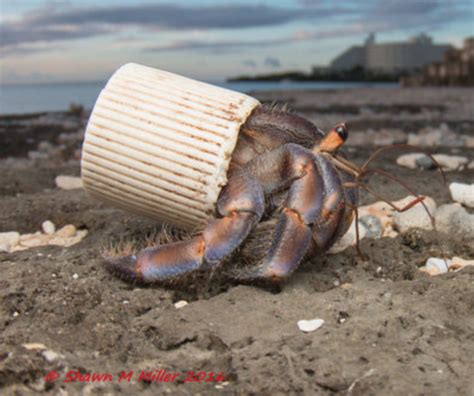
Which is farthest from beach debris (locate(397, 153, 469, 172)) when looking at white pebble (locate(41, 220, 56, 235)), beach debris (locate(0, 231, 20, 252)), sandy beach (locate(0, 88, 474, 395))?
beach debris (locate(0, 231, 20, 252))

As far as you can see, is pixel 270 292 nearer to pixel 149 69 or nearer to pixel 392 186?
pixel 149 69

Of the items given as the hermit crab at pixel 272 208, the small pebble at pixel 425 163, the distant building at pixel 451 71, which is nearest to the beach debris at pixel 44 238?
the hermit crab at pixel 272 208

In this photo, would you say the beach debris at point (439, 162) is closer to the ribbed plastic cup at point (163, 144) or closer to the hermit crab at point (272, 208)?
the hermit crab at point (272, 208)

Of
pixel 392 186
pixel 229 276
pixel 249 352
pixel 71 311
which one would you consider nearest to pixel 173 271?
pixel 229 276

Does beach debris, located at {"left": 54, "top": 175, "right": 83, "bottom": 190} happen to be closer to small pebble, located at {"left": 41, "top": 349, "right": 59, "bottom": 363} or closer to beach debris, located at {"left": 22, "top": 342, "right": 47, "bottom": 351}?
beach debris, located at {"left": 22, "top": 342, "right": 47, "bottom": 351}

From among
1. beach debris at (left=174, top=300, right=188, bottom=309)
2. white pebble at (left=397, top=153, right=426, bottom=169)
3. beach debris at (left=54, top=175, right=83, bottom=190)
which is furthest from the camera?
white pebble at (left=397, top=153, right=426, bottom=169)
